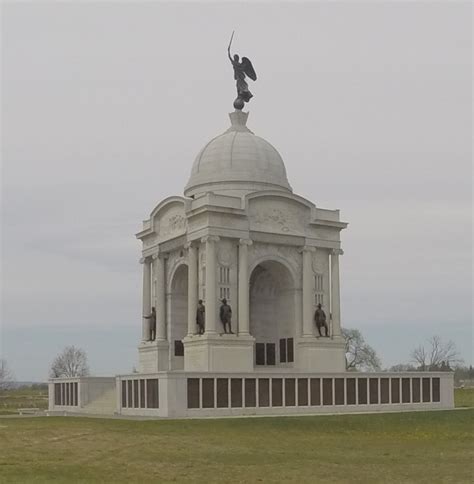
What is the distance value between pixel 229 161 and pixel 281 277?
9.44 meters

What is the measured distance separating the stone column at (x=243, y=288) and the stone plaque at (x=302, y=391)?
622cm

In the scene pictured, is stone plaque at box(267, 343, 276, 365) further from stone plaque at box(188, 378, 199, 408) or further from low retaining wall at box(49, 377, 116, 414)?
stone plaque at box(188, 378, 199, 408)

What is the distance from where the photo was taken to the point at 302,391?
51719 millimetres

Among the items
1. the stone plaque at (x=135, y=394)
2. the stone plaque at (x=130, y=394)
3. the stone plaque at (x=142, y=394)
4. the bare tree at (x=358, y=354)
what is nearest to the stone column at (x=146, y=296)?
the stone plaque at (x=130, y=394)

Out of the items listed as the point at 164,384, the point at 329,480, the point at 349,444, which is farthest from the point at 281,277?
the point at 329,480

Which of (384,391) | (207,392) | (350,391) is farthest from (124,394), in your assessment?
(384,391)

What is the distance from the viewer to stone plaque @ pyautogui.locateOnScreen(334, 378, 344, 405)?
2093 inches

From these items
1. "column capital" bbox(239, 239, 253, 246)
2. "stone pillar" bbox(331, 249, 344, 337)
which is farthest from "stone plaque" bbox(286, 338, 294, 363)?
"column capital" bbox(239, 239, 253, 246)

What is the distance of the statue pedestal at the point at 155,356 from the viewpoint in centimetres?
6208

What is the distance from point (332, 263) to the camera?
61.5m

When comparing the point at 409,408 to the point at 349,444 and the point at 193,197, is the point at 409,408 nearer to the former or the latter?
the point at 193,197

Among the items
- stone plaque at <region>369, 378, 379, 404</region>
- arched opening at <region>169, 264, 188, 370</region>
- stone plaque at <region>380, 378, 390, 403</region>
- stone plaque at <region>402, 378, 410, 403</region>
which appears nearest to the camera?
stone plaque at <region>369, 378, 379, 404</region>

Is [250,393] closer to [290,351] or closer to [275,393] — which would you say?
[275,393]

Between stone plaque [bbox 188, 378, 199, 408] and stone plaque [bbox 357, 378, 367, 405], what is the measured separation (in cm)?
1178
